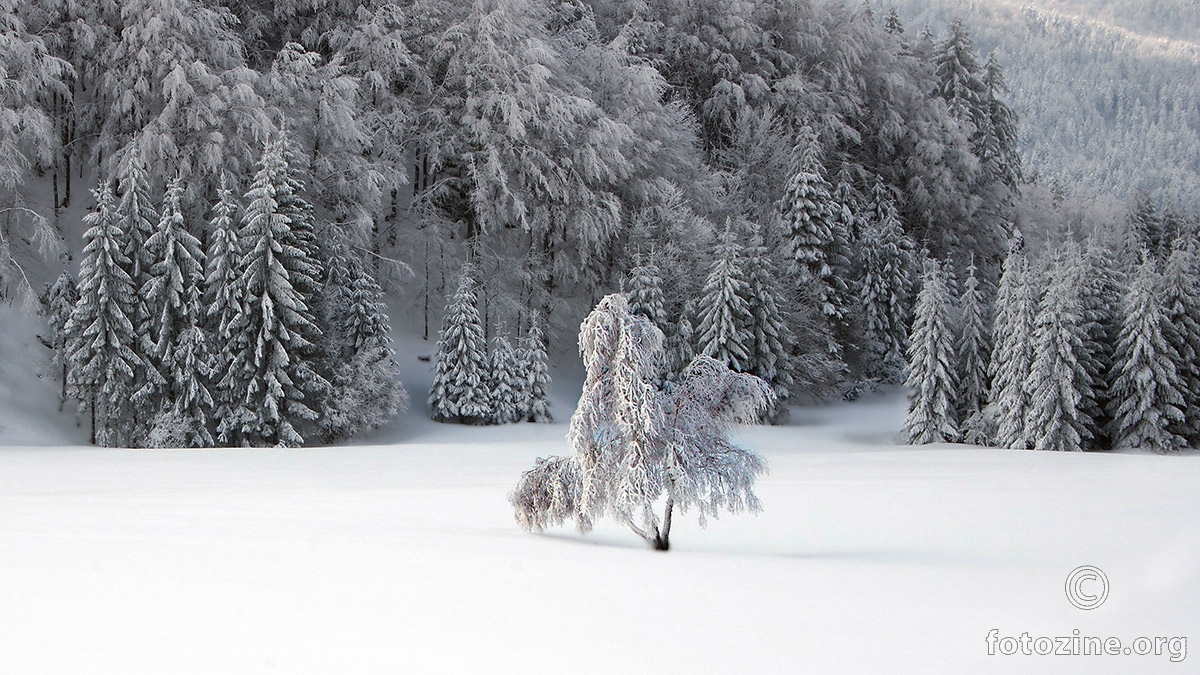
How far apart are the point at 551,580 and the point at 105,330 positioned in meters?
22.5

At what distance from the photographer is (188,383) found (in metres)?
27.8

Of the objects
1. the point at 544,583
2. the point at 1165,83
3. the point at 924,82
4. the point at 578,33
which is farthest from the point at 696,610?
the point at 1165,83

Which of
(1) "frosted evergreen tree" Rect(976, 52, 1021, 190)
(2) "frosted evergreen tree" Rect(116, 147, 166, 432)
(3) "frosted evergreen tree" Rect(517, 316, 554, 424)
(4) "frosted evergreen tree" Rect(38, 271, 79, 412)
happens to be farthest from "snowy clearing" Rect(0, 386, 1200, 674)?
(1) "frosted evergreen tree" Rect(976, 52, 1021, 190)

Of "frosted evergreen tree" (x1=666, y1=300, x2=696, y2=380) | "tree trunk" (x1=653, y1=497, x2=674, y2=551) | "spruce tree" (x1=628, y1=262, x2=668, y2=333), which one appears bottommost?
"frosted evergreen tree" (x1=666, y1=300, x2=696, y2=380)

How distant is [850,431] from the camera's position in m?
36.5

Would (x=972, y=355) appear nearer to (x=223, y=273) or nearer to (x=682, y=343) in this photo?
(x=682, y=343)

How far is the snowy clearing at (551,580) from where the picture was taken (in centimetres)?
664

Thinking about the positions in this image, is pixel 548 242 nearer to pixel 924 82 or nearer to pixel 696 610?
pixel 924 82

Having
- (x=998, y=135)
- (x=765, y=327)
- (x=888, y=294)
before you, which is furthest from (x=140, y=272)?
(x=998, y=135)

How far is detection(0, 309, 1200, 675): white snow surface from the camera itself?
6.64m

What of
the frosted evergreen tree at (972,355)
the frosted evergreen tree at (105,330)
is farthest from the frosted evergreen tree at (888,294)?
the frosted evergreen tree at (105,330)

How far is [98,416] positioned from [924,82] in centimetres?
3893

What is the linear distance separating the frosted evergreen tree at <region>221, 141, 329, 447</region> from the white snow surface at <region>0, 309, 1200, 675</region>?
977 cm

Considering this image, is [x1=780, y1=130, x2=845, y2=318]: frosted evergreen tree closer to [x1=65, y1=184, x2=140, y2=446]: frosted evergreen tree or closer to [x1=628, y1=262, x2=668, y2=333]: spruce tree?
[x1=628, y1=262, x2=668, y2=333]: spruce tree
